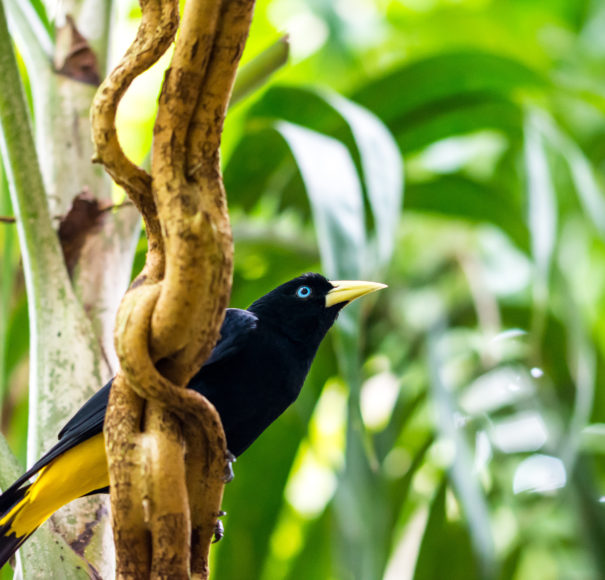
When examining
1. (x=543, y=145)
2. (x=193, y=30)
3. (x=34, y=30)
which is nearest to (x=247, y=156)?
(x=34, y=30)

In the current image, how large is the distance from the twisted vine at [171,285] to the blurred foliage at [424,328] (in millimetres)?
738

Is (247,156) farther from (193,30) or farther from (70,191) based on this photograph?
(193,30)

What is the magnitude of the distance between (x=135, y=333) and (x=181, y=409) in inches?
4.0

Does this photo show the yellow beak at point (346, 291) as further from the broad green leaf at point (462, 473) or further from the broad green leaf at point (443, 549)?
the broad green leaf at point (443, 549)

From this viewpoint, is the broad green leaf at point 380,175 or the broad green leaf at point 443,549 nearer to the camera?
the broad green leaf at point 380,175

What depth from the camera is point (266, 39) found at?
3.97 m

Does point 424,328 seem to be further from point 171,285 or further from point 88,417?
point 171,285

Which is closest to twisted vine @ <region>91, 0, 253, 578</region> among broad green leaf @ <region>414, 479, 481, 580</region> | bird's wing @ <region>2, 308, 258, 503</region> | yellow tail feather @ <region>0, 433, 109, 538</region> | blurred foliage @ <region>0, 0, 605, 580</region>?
bird's wing @ <region>2, 308, 258, 503</region>

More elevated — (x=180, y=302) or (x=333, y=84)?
(x=333, y=84)

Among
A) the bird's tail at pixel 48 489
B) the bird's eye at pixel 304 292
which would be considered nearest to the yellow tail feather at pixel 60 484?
the bird's tail at pixel 48 489

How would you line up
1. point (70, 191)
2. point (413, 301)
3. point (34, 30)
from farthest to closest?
point (413, 301), point (34, 30), point (70, 191)

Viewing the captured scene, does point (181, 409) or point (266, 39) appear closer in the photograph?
point (181, 409)

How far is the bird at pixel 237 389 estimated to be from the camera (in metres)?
1.41

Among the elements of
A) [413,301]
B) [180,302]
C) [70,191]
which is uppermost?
[70,191]
